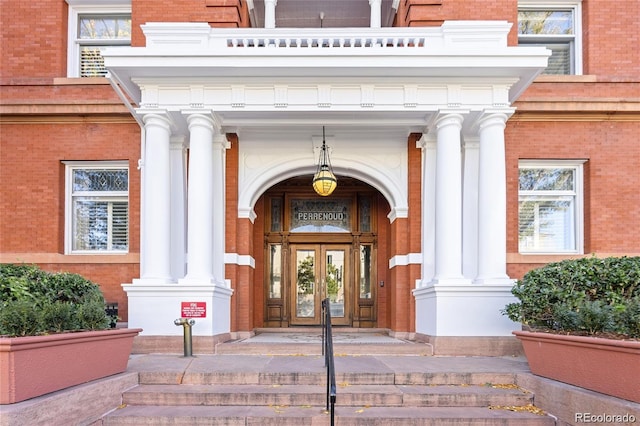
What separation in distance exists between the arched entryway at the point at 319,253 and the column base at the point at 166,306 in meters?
4.66

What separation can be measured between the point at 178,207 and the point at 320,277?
4637 millimetres

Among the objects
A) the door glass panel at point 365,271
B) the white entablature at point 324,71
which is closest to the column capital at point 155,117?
the white entablature at point 324,71

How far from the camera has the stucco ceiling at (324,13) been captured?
1358 centimetres

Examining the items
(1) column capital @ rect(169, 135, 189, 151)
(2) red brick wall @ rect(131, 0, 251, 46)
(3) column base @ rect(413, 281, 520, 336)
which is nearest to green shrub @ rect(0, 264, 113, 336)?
(1) column capital @ rect(169, 135, 189, 151)

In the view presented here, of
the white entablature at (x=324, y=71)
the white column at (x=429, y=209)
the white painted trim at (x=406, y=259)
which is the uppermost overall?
the white entablature at (x=324, y=71)

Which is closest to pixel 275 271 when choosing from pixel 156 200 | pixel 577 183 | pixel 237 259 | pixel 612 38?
pixel 237 259

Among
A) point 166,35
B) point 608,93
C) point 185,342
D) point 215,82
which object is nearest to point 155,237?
point 185,342

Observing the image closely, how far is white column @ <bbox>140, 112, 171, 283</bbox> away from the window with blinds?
379 cm

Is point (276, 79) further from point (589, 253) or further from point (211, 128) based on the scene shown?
point (589, 253)

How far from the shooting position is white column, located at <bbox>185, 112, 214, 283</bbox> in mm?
9734

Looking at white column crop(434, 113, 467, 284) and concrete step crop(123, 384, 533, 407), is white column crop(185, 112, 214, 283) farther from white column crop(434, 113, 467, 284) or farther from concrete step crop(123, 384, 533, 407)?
white column crop(434, 113, 467, 284)

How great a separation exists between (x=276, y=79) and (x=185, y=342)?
475 cm

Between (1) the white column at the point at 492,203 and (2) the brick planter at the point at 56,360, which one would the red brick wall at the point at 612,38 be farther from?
(2) the brick planter at the point at 56,360

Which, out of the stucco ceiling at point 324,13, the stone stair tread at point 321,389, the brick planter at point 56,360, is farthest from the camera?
the stucco ceiling at point 324,13
